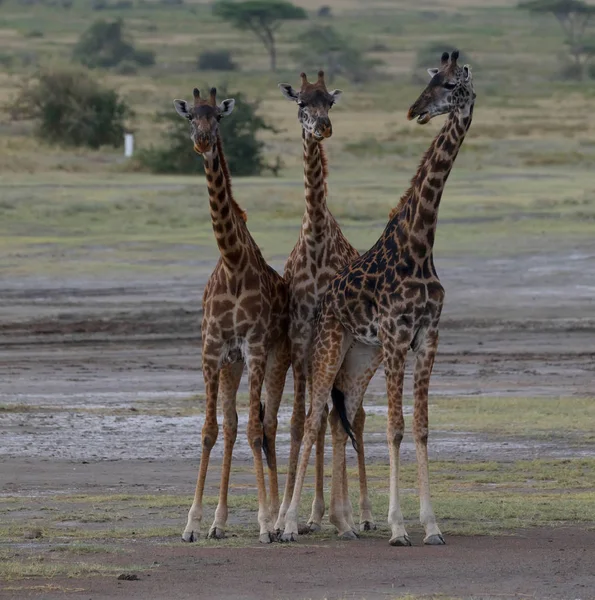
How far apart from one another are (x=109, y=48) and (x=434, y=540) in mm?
74442

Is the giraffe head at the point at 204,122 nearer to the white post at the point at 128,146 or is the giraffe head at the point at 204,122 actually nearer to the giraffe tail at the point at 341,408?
the giraffe tail at the point at 341,408

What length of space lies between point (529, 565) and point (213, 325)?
223 cm

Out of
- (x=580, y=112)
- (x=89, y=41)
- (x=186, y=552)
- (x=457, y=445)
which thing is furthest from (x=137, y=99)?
(x=186, y=552)

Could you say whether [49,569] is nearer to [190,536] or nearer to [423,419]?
[190,536]

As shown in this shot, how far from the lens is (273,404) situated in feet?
31.1

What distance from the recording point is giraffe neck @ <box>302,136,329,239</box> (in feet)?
32.2

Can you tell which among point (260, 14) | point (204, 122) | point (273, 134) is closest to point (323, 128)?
point (204, 122)

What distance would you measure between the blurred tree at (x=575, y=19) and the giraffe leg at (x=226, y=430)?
237ft

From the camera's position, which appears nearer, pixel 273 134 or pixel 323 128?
pixel 323 128

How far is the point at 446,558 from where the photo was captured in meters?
8.39

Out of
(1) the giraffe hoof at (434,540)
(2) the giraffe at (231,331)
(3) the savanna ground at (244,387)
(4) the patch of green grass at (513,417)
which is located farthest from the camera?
(4) the patch of green grass at (513,417)

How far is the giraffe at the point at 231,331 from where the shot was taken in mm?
9094

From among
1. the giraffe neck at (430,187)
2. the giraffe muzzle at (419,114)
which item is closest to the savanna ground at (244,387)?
the giraffe neck at (430,187)

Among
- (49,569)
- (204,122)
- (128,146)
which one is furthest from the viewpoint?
(128,146)
